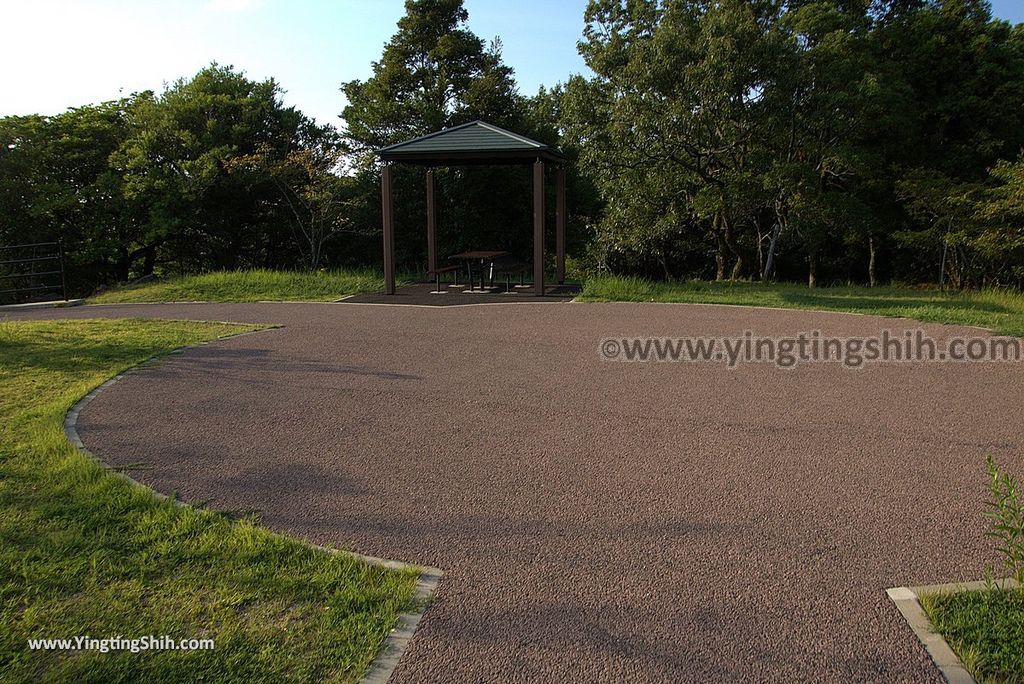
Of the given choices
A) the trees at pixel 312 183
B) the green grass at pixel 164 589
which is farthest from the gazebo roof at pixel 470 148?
the green grass at pixel 164 589

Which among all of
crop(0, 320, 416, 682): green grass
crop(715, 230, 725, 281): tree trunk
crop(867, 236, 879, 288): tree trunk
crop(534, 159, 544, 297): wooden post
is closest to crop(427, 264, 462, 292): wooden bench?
crop(534, 159, 544, 297): wooden post

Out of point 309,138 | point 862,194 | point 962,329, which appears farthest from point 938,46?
point 309,138

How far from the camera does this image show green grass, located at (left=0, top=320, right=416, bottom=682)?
2.08 meters

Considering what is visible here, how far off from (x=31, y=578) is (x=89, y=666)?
74 centimetres

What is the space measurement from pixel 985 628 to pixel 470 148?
1222cm

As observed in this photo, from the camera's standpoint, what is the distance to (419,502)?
337 centimetres

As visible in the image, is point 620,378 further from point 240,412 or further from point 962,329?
point 962,329

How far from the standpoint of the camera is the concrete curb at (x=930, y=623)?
6.72 feet

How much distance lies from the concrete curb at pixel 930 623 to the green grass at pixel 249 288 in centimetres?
1156

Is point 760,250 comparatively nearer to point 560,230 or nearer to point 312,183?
point 560,230

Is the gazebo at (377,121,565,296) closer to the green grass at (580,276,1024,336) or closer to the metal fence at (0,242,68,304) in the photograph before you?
the green grass at (580,276,1024,336)

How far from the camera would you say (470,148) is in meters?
13.2

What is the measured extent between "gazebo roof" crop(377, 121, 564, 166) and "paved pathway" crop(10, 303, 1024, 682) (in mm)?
7162

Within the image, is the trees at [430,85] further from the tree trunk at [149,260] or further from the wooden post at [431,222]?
the tree trunk at [149,260]
